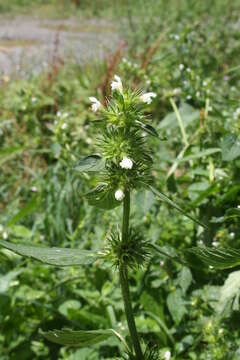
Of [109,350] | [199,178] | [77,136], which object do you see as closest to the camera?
[109,350]

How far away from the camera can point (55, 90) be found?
3.71 metres

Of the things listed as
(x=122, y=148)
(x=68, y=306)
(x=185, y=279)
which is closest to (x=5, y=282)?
(x=68, y=306)

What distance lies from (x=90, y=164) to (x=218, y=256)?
32 cm

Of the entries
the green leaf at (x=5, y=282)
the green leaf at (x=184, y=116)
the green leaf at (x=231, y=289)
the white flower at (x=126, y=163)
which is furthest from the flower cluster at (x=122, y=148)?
the green leaf at (x=184, y=116)

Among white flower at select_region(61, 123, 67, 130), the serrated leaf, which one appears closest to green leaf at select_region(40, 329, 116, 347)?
the serrated leaf

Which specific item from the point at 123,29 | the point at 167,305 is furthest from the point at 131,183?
the point at 123,29

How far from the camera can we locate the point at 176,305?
169cm

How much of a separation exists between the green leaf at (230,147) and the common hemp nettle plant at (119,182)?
544mm

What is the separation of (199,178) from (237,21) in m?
3.78

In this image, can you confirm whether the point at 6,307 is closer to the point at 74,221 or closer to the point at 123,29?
the point at 74,221

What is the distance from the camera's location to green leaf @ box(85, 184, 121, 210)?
106cm

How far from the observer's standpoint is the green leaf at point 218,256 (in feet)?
3.23

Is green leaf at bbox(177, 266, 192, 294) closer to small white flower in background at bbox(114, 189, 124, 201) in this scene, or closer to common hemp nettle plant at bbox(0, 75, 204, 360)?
common hemp nettle plant at bbox(0, 75, 204, 360)

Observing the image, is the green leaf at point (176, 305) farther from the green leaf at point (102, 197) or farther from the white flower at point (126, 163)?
the white flower at point (126, 163)
